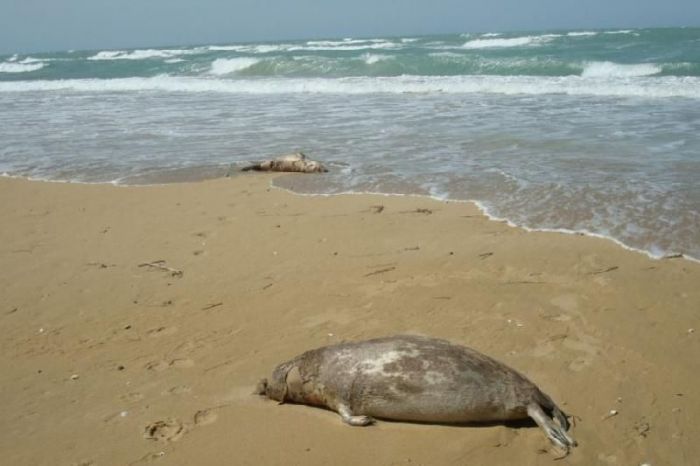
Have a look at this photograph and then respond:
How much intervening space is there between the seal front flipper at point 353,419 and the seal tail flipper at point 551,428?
0.84 metres

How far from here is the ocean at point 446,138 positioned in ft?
22.7

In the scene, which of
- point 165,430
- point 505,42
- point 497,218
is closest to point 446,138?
point 497,218

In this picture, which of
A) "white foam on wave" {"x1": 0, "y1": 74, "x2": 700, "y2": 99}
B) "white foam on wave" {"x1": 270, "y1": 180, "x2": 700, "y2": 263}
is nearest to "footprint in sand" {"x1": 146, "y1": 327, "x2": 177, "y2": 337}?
"white foam on wave" {"x1": 270, "y1": 180, "x2": 700, "y2": 263}

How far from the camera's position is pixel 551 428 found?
10.2 ft

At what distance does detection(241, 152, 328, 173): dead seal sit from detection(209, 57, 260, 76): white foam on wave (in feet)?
82.2

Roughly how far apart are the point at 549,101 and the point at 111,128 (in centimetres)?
1030

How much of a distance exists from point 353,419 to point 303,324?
1.24 m

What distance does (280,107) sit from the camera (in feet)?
55.7

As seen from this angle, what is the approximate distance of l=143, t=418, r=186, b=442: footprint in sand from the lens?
3254mm

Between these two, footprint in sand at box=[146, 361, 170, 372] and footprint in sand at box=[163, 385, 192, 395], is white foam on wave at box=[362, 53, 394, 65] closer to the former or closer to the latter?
footprint in sand at box=[146, 361, 170, 372]

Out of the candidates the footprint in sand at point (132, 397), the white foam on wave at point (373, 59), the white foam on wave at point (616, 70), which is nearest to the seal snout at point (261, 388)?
the footprint in sand at point (132, 397)

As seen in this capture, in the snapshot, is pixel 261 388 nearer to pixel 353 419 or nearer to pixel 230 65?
pixel 353 419

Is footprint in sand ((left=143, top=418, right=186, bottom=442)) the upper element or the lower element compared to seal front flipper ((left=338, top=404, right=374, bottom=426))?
upper

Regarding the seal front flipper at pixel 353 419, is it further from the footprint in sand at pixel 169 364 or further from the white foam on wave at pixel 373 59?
the white foam on wave at pixel 373 59
